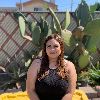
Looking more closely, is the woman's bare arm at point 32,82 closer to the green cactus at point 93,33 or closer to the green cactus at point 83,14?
the green cactus at point 93,33

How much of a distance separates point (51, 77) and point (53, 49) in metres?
0.29

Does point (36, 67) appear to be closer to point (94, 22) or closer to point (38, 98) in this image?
point (38, 98)

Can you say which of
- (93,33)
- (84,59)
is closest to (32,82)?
(84,59)

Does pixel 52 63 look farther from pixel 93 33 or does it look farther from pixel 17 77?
pixel 17 77

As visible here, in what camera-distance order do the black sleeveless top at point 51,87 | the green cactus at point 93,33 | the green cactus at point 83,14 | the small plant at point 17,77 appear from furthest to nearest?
the green cactus at point 83,14, the small plant at point 17,77, the green cactus at point 93,33, the black sleeveless top at point 51,87

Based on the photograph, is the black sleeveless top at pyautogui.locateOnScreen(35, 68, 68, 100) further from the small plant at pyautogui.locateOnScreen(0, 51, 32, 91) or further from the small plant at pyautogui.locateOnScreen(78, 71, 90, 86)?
the small plant at pyautogui.locateOnScreen(78, 71, 90, 86)

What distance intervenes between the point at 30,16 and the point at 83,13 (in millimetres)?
1484

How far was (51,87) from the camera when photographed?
3570 mm

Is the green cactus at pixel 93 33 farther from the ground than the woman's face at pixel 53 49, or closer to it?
closer to it

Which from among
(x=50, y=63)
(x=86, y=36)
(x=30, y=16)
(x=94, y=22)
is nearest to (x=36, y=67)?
(x=50, y=63)

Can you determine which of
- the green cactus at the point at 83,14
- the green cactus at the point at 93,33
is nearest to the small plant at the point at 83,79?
the green cactus at the point at 93,33

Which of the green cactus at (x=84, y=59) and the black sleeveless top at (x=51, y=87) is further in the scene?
the green cactus at (x=84, y=59)

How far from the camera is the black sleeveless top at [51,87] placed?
11.7 feet

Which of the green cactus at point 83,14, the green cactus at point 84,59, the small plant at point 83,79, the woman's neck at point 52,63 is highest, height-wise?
the green cactus at point 83,14
